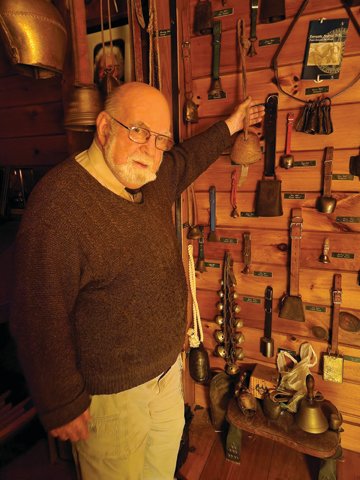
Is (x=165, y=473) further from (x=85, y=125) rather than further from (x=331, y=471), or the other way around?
(x=85, y=125)

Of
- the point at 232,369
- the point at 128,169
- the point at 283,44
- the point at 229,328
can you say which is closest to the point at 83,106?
the point at 128,169

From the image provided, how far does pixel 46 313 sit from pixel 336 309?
1499 millimetres

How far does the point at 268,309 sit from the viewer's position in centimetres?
199

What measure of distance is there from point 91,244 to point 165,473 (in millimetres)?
1312

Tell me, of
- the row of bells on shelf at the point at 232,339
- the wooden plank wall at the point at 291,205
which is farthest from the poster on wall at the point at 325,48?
the row of bells on shelf at the point at 232,339

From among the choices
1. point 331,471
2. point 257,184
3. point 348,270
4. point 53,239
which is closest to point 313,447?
point 331,471

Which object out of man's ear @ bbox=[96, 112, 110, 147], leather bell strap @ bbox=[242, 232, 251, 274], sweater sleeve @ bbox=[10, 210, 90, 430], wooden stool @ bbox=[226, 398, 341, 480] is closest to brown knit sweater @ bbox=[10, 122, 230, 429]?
sweater sleeve @ bbox=[10, 210, 90, 430]

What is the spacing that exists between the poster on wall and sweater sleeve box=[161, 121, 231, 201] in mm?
504

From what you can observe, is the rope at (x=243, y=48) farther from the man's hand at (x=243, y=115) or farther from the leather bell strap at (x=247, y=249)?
the leather bell strap at (x=247, y=249)

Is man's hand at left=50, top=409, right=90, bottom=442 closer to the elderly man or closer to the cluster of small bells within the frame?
the elderly man

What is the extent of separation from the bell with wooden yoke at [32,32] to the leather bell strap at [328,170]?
1345mm

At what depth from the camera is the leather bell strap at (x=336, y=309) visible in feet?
5.92

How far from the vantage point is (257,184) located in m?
1.89

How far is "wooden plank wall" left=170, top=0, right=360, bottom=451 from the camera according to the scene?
1.66 meters
